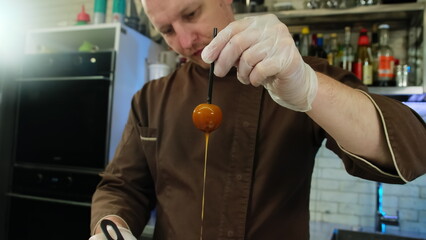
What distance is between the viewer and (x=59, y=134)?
94.1 inches

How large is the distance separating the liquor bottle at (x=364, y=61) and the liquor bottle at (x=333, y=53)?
11 centimetres

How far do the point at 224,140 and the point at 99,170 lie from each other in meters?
1.32

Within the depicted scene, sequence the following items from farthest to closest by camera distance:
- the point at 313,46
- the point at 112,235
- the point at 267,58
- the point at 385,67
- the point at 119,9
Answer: the point at 119,9 < the point at 313,46 < the point at 385,67 < the point at 112,235 < the point at 267,58

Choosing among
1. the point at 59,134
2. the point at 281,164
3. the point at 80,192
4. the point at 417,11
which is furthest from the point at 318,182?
the point at 59,134

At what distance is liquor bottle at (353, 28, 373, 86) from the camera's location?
6.63 ft

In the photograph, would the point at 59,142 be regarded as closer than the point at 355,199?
No

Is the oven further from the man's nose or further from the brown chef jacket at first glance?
the man's nose

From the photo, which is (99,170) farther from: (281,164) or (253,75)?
(253,75)

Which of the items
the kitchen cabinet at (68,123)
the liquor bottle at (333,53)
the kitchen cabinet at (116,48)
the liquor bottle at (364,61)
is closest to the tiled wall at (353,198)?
the liquor bottle at (333,53)

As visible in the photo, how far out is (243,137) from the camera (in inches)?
45.6

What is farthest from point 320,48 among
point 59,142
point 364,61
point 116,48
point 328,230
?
point 59,142

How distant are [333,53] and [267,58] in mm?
1583

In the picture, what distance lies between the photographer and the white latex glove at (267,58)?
751mm

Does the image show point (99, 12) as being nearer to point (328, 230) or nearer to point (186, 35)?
point (186, 35)
